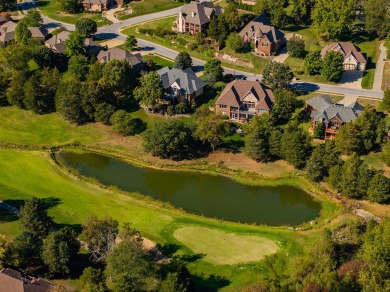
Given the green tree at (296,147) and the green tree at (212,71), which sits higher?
the green tree at (212,71)

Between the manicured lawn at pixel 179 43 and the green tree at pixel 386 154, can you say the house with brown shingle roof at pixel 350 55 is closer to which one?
the manicured lawn at pixel 179 43

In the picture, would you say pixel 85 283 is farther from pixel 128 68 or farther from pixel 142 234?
pixel 128 68

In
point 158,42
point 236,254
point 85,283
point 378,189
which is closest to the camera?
point 85,283

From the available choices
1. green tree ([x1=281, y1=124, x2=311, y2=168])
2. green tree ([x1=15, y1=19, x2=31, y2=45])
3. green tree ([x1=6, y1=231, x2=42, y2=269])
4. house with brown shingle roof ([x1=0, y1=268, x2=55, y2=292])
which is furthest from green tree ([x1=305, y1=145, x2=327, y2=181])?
green tree ([x1=15, y1=19, x2=31, y2=45])

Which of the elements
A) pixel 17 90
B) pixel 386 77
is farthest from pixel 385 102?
pixel 17 90

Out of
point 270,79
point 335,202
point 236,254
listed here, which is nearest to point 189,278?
point 236,254

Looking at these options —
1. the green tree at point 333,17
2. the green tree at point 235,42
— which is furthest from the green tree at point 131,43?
the green tree at point 333,17

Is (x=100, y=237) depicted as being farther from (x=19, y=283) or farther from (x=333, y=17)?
(x=333, y=17)
